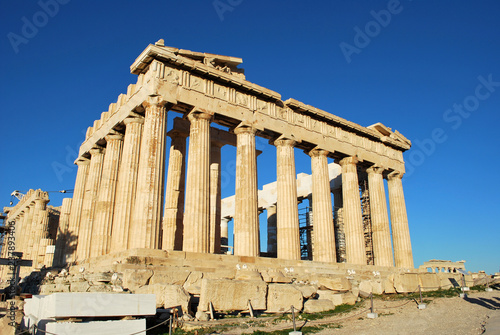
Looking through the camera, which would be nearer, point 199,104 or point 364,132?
point 199,104

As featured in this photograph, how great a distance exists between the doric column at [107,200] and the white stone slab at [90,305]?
12.8 metres

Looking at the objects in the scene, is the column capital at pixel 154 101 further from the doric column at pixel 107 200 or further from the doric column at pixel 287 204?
the doric column at pixel 287 204

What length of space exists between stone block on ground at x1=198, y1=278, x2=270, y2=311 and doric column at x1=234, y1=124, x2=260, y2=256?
8069 millimetres

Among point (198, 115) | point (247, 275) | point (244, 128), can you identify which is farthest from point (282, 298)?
point (244, 128)

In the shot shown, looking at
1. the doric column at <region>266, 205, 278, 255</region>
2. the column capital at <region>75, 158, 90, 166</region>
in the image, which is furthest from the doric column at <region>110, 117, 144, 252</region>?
the doric column at <region>266, 205, 278, 255</region>

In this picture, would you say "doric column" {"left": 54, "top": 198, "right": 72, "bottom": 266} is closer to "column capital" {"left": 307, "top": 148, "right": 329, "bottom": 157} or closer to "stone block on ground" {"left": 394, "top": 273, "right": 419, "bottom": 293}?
"column capital" {"left": 307, "top": 148, "right": 329, "bottom": 157}

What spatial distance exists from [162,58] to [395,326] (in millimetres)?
16215

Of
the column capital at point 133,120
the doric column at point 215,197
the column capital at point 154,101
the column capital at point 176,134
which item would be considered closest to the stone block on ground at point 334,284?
the doric column at point 215,197

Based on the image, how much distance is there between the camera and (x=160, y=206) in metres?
20.2

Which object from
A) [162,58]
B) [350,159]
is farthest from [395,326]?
[350,159]

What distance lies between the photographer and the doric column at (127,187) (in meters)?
21.1

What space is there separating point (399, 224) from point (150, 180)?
68.5 feet

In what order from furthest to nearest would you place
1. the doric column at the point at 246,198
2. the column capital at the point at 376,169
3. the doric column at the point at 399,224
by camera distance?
the column capital at the point at 376,169 → the doric column at the point at 399,224 → the doric column at the point at 246,198

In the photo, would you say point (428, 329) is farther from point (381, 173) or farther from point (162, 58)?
point (381, 173)
